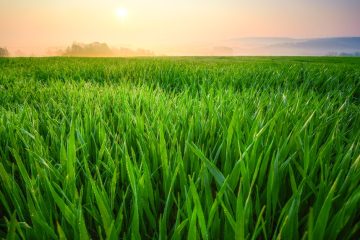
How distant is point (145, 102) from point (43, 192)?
87 centimetres

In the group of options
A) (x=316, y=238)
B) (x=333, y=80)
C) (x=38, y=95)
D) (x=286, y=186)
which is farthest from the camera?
(x=333, y=80)

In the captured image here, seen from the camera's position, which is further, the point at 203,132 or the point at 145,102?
the point at 145,102

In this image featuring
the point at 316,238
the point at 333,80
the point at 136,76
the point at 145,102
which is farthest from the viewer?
the point at 136,76

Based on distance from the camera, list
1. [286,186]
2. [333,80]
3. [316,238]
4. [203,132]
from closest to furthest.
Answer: [316,238] → [286,186] → [203,132] → [333,80]

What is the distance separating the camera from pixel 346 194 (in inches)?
26.0

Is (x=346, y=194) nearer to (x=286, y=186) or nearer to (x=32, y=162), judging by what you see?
(x=286, y=186)

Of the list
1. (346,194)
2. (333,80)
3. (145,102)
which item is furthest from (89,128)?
(333,80)

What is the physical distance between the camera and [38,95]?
1986 millimetres

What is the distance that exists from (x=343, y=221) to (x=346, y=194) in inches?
5.7

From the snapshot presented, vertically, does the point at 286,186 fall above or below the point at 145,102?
below

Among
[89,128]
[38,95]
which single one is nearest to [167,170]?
[89,128]

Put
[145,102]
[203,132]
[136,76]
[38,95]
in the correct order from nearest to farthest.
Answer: [203,132]
[145,102]
[38,95]
[136,76]

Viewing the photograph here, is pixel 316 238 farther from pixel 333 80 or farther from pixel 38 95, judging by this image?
pixel 333 80

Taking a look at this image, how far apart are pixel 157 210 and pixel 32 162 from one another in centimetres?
37
